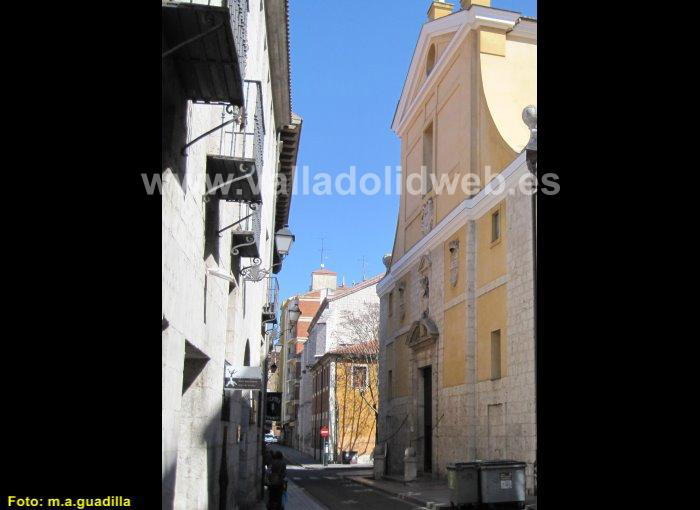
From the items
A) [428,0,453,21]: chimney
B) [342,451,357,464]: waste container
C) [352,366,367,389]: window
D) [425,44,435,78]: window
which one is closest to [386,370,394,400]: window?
[425,44,435,78]: window

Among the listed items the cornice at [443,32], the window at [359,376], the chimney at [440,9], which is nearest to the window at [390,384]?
the cornice at [443,32]

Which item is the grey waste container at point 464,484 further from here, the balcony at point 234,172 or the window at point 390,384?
the window at point 390,384

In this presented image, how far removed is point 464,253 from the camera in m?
23.7

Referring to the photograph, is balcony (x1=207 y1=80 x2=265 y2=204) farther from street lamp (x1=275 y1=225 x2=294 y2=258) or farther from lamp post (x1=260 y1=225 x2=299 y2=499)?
street lamp (x1=275 y1=225 x2=294 y2=258)

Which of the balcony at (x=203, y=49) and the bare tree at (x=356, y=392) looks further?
the bare tree at (x=356, y=392)

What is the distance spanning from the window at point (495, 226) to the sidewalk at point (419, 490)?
7.10 metres

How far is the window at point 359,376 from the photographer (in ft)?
159

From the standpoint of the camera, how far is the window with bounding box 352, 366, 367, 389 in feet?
159
